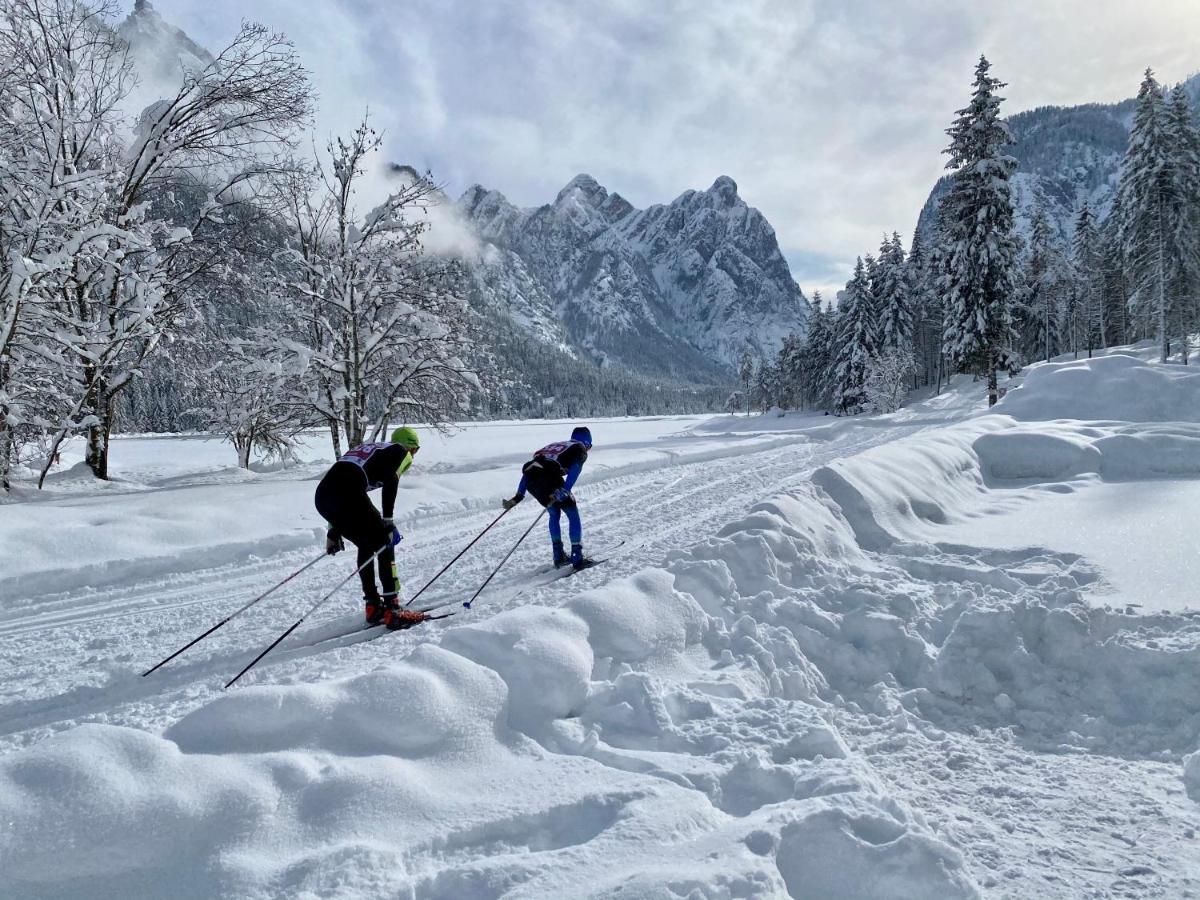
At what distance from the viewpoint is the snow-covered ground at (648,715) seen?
2334 millimetres

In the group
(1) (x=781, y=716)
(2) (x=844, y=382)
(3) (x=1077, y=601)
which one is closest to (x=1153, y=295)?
(2) (x=844, y=382)

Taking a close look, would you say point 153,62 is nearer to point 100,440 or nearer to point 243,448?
point 100,440

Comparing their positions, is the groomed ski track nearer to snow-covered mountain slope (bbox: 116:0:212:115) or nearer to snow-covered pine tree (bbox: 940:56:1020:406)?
snow-covered mountain slope (bbox: 116:0:212:115)

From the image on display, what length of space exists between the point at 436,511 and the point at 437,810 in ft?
29.0

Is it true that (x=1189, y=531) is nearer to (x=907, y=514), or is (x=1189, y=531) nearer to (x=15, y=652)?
(x=907, y=514)

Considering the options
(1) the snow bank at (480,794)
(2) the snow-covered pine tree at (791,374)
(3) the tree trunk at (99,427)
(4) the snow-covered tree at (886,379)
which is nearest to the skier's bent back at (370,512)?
(1) the snow bank at (480,794)

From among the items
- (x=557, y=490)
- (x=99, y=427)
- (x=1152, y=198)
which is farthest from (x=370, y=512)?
(x=1152, y=198)

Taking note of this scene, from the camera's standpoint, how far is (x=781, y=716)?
3.50 metres

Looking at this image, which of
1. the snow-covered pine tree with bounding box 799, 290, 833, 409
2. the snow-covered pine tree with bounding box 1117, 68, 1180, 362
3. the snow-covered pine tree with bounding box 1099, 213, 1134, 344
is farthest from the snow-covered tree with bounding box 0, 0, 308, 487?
the snow-covered pine tree with bounding box 1099, 213, 1134, 344

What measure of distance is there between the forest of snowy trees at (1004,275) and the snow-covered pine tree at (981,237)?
0.05 m

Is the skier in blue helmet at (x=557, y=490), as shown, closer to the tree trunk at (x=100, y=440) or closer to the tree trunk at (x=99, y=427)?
the tree trunk at (x=99, y=427)

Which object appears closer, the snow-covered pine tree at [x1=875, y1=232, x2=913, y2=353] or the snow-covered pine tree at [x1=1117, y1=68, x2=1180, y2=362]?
the snow-covered pine tree at [x1=1117, y1=68, x2=1180, y2=362]

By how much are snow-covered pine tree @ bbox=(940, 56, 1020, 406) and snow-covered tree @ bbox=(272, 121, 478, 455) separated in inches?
976

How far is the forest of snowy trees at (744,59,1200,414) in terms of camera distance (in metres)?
27.5
